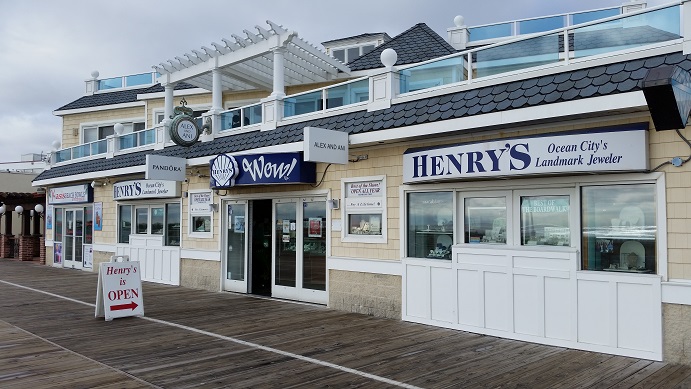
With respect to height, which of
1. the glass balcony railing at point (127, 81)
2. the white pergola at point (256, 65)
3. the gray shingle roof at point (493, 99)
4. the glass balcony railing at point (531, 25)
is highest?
the glass balcony railing at point (531, 25)

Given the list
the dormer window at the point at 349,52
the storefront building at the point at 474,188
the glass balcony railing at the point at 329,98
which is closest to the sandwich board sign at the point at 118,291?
the storefront building at the point at 474,188

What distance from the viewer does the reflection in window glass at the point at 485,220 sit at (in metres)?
7.54

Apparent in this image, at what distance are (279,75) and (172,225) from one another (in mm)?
5163

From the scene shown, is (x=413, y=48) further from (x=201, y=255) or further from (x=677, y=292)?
(x=677, y=292)

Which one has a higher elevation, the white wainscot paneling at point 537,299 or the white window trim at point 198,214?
the white window trim at point 198,214

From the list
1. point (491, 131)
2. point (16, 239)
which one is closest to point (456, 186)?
point (491, 131)

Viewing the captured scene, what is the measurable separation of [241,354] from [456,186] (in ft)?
12.3

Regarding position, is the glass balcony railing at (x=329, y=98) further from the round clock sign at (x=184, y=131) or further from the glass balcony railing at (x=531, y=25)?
the glass balcony railing at (x=531, y=25)

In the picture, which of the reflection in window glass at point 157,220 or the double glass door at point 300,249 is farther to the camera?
the reflection in window glass at point 157,220

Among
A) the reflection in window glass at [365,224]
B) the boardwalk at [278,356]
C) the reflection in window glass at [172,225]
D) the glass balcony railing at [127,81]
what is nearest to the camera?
the boardwalk at [278,356]

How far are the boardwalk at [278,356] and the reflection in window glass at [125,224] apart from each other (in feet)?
20.2

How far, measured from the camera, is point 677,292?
584 cm

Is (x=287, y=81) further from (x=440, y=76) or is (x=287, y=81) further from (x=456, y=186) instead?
(x=456, y=186)

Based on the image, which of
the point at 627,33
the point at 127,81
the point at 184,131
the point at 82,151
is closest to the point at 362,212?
the point at 627,33
